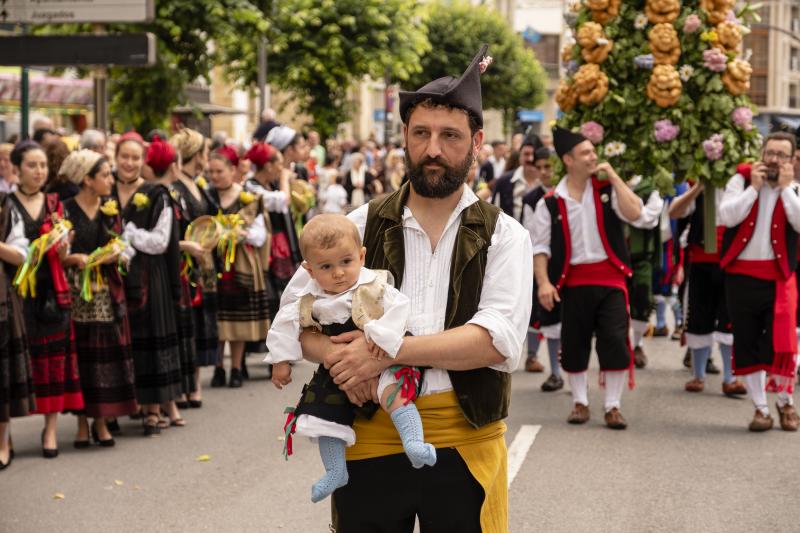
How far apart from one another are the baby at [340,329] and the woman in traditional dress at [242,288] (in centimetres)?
716

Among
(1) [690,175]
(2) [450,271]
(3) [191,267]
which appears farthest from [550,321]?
(2) [450,271]

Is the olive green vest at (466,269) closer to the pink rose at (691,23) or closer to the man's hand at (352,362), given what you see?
the man's hand at (352,362)

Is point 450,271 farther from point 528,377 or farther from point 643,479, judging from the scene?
point 528,377

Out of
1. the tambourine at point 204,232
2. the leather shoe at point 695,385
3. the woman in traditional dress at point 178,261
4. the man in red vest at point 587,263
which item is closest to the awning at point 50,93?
the tambourine at point 204,232

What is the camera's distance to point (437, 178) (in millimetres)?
3744

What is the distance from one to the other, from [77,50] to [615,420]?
5923mm

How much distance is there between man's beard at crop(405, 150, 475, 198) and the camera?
3740 mm

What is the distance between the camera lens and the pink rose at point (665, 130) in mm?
9289

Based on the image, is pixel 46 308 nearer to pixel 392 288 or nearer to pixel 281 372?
pixel 281 372

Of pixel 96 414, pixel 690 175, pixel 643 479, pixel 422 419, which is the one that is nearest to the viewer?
pixel 422 419

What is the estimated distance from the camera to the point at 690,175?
31.0ft

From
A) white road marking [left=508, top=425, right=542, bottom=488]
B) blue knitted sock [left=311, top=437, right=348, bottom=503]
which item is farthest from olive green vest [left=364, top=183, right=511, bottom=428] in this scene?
white road marking [left=508, top=425, right=542, bottom=488]

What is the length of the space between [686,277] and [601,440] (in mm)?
2858

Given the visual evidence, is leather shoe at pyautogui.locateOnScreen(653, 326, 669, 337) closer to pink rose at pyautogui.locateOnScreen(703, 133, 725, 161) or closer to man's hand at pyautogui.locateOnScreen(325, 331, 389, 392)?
pink rose at pyautogui.locateOnScreen(703, 133, 725, 161)
